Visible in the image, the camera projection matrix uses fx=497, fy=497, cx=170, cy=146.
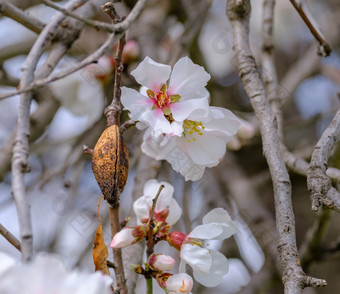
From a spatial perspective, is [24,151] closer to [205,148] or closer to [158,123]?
[158,123]

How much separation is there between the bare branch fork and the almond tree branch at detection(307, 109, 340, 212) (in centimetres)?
6

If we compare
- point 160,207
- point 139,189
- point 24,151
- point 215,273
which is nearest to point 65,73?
point 24,151

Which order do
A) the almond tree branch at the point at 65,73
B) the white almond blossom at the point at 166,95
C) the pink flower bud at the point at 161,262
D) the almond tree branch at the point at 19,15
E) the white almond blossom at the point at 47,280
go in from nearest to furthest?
the white almond blossom at the point at 47,280 → the almond tree branch at the point at 65,73 → the pink flower bud at the point at 161,262 → the white almond blossom at the point at 166,95 → the almond tree branch at the point at 19,15

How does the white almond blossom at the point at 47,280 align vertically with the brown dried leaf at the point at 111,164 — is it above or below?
below

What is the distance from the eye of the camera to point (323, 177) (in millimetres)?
864

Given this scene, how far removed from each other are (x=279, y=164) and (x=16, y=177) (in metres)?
0.49

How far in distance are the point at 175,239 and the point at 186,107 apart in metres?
0.26

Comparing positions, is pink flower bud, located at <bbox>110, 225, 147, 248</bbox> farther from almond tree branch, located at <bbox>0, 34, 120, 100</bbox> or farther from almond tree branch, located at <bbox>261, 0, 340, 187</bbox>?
almond tree branch, located at <bbox>261, 0, 340, 187</bbox>

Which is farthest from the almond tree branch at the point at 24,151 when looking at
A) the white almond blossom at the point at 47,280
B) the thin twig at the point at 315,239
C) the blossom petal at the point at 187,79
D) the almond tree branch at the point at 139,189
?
the thin twig at the point at 315,239

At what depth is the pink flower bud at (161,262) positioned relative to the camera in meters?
0.85

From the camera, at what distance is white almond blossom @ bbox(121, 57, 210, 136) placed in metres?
0.95

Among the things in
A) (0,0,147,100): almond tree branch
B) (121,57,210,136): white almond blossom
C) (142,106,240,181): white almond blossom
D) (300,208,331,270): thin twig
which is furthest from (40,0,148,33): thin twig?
(300,208,331,270): thin twig

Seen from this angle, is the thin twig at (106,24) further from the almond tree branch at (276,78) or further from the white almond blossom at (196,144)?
the almond tree branch at (276,78)

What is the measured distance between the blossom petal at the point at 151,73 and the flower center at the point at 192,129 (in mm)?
100
